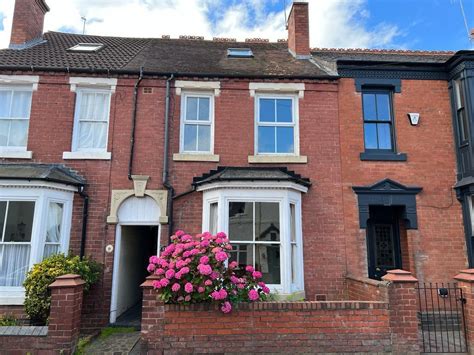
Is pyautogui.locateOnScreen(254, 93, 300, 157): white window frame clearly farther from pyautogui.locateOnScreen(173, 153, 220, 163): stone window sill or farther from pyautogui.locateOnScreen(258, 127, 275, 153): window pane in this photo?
pyautogui.locateOnScreen(173, 153, 220, 163): stone window sill

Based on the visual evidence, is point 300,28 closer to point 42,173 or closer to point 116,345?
point 42,173

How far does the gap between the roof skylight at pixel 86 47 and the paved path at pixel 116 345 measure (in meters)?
8.34

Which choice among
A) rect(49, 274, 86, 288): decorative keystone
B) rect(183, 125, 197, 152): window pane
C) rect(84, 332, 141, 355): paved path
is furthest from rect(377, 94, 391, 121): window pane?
rect(49, 274, 86, 288): decorative keystone

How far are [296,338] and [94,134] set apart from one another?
704 cm

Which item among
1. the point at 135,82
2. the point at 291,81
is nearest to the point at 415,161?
the point at 291,81

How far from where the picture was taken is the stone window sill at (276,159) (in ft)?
30.1

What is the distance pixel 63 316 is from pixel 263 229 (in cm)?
445

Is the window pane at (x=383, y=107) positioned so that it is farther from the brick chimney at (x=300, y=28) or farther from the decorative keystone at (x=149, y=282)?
the decorative keystone at (x=149, y=282)

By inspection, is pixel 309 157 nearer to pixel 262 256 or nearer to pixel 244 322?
pixel 262 256

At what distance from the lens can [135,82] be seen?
945cm

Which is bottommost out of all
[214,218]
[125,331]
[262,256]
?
[125,331]

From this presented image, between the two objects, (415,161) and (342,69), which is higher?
(342,69)

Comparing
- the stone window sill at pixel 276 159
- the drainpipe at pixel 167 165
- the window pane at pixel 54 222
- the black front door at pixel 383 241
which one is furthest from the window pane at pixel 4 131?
the black front door at pixel 383 241

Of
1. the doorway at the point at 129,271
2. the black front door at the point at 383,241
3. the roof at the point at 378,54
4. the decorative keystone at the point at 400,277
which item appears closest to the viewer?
the decorative keystone at the point at 400,277
